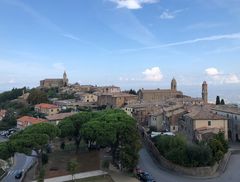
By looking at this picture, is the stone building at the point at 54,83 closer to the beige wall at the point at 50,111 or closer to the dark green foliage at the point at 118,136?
the beige wall at the point at 50,111

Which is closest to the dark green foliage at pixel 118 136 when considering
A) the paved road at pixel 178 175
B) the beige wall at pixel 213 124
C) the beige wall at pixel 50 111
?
the paved road at pixel 178 175

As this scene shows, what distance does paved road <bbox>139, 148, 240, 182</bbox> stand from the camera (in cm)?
3978

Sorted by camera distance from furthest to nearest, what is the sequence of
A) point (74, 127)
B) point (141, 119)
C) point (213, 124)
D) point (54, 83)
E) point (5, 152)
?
1. point (54, 83)
2. point (141, 119)
3. point (213, 124)
4. point (74, 127)
5. point (5, 152)

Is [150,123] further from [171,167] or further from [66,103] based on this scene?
[66,103]

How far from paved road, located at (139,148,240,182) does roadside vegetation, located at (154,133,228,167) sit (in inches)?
66.0

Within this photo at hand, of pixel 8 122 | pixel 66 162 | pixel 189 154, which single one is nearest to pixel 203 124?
pixel 189 154

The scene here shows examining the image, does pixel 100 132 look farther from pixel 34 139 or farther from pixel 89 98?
pixel 89 98

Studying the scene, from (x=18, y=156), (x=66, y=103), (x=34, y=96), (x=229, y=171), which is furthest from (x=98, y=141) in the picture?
(x=34, y=96)

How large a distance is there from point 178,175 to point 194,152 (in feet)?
10.9

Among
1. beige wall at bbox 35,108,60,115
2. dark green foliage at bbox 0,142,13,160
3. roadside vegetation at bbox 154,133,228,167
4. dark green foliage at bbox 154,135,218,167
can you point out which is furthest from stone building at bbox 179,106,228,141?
beige wall at bbox 35,108,60,115

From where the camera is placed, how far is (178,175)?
42.2 metres

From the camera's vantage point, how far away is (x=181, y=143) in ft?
151

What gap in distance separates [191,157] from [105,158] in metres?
12.4

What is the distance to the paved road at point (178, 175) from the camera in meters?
39.8
